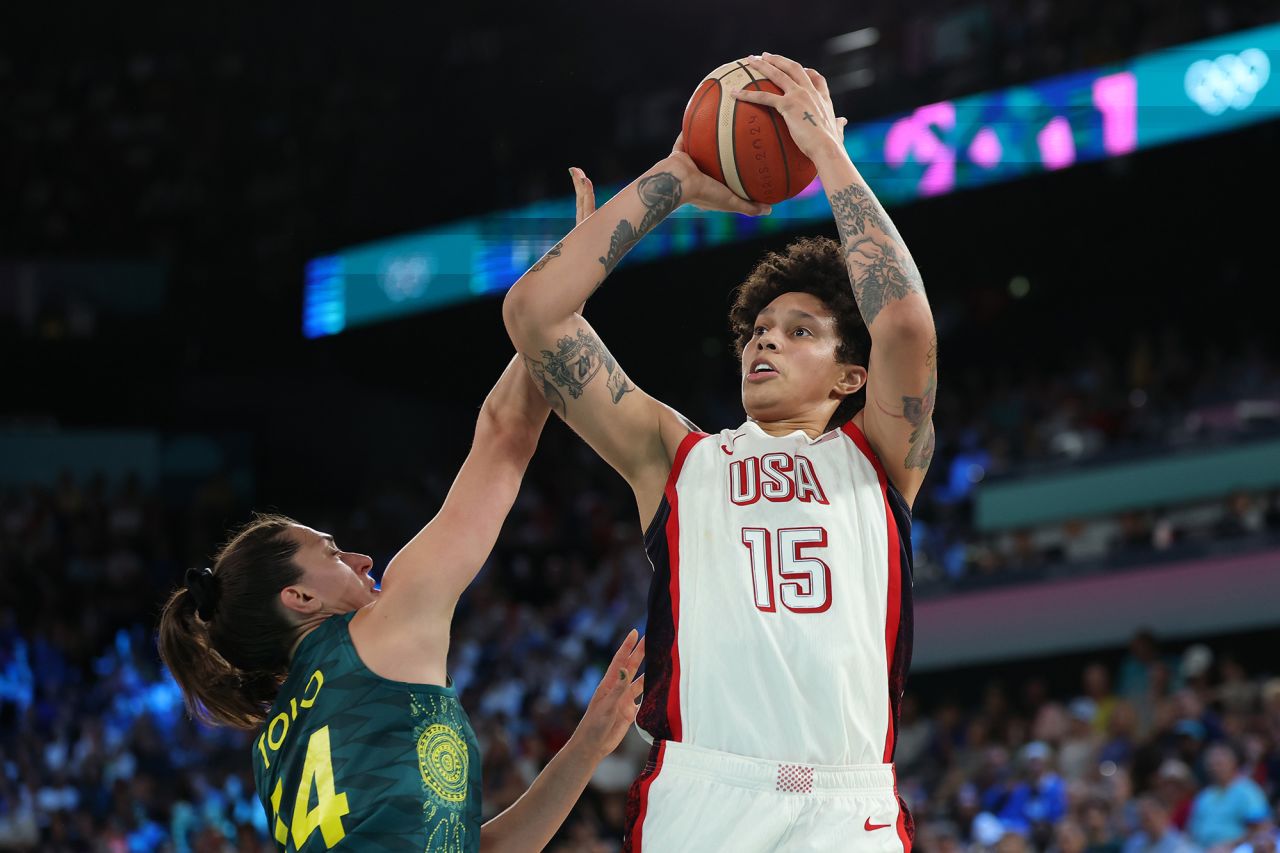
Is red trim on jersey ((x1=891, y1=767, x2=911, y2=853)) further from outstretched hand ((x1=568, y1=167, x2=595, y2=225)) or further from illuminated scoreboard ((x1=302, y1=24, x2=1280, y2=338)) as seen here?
illuminated scoreboard ((x1=302, y1=24, x2=1280, y2=338))

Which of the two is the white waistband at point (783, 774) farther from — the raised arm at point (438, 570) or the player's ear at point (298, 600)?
the player's ear at point (298, 600)

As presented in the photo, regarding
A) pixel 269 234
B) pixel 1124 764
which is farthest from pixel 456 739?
pixel 269 234

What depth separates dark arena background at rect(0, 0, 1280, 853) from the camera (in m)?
12.8

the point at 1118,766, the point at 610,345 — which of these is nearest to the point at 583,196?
the point at 1118,766

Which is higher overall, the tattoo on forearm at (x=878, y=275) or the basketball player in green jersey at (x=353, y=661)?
the tattoo on forearm at (x=878, y=275)

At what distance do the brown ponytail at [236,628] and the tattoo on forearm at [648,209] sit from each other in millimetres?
1030

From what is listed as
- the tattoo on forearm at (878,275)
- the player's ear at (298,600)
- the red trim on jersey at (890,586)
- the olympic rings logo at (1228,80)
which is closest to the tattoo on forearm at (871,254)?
the tattoo on forearm at (878,275)

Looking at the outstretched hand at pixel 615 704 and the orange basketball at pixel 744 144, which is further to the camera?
the outstretched hand at pixel 615 704

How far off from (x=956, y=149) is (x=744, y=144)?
1409cm

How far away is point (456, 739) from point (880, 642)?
971 mm

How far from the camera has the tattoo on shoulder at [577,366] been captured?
351cm

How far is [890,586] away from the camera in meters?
3.36

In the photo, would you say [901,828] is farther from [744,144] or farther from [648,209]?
[744,144]

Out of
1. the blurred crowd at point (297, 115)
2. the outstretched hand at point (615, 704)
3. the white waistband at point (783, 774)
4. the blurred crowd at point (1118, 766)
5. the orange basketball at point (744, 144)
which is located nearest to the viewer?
the white waistband at point (783, 774)
